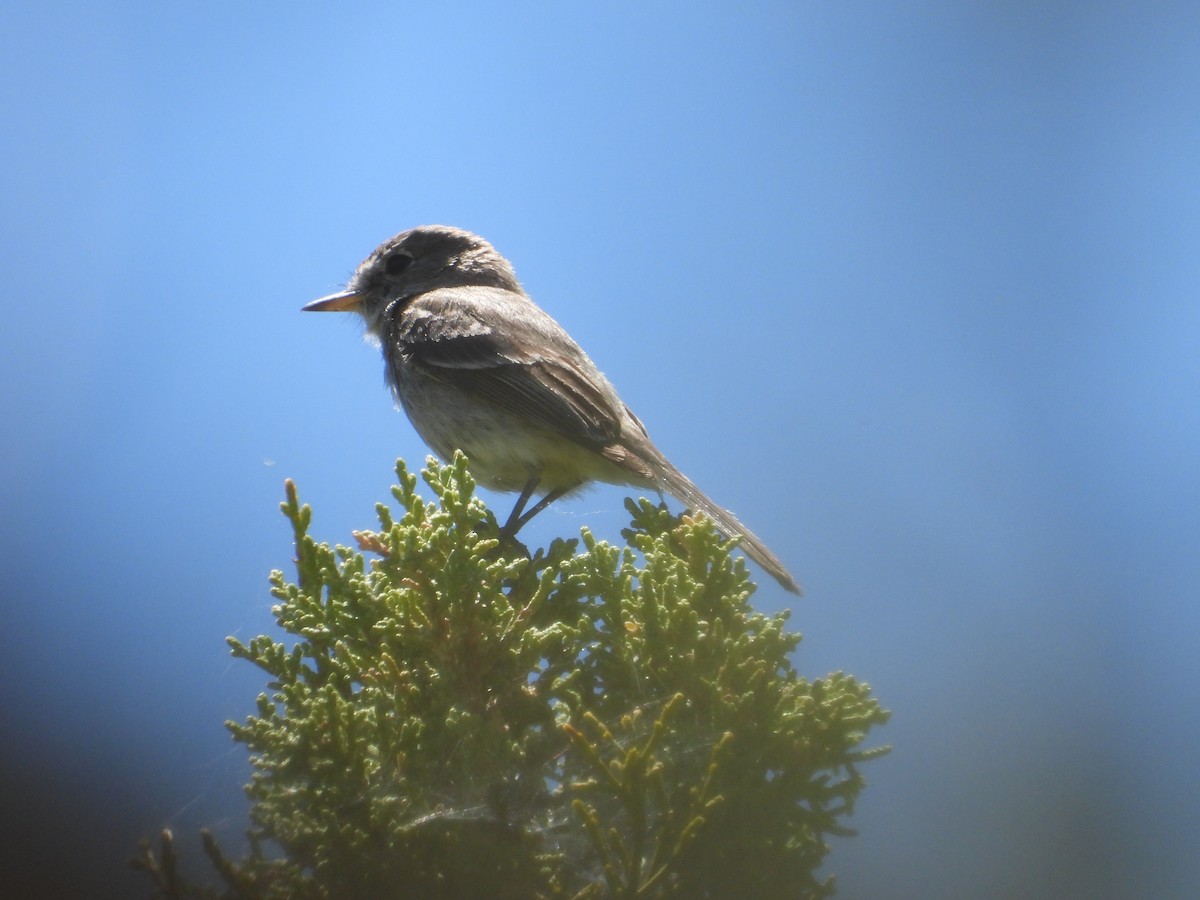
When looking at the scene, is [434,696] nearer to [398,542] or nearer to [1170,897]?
[398,542]

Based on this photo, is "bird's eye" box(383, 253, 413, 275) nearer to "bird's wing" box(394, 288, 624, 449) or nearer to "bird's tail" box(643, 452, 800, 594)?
"bird's wing" box(394, 288, 624, 449)

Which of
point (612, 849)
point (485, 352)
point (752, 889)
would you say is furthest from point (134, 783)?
point (485, 352)

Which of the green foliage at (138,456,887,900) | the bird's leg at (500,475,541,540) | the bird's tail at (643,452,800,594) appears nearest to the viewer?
the green foliage at (138,456,887,900)

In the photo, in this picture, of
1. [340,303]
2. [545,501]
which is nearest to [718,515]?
[545,501]

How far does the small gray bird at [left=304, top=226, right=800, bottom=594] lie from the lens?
343 cm

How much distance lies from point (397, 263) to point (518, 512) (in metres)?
1.91

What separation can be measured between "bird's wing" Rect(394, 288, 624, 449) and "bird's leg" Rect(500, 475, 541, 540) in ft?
0.78

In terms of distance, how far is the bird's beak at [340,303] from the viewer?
14.7 feet

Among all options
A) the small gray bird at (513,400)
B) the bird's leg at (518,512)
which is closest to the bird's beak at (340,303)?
the small gray bird at (513,400)

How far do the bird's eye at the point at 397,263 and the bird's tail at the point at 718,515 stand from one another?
6.67 ft

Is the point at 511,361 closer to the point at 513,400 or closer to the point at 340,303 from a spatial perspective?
the point at 513,400

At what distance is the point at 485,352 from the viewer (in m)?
3.86

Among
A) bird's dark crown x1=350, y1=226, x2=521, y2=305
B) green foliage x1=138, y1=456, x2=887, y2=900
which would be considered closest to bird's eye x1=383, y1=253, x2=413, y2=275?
bird's dark crown x1=350, y1=226, x2=521, y2=305

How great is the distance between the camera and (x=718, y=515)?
3.08m
